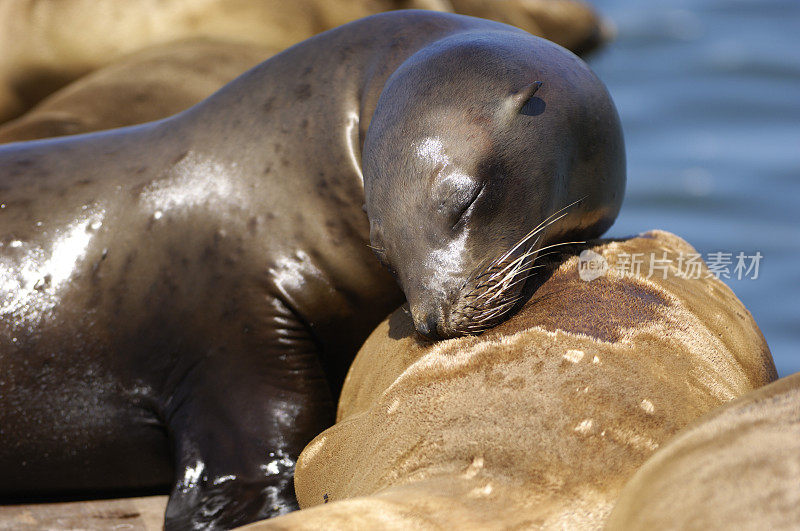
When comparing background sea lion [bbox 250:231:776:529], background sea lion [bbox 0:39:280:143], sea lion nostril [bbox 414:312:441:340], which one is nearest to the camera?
background sea lion [bbox 250:231:776:529]

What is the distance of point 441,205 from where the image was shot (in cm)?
288

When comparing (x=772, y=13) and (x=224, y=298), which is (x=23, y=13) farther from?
(x=772, y=13)

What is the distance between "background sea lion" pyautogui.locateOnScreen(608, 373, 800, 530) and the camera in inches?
66.7

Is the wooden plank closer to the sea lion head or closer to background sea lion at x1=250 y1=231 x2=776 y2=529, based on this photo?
background sea lion at x1=250 y1=231 x2=776 y2=529

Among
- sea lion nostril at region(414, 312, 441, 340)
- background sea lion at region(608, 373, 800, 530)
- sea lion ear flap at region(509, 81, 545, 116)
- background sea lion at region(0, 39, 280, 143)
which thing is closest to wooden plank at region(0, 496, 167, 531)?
sea lion nostril at region(414, 312, 441, 340)

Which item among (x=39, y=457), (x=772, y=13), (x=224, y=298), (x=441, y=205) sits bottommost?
(x=772, y=13)

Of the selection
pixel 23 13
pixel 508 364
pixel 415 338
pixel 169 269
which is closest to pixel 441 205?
pixel 415 338

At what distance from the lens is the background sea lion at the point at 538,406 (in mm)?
2057

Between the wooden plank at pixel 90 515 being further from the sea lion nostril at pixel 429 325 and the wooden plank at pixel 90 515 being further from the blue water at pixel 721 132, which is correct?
the blue water at pixel 721 132

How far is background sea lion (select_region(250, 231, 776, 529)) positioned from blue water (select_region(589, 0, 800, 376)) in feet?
12.5

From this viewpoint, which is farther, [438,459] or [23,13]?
[23,13]

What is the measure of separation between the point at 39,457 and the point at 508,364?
1.74m

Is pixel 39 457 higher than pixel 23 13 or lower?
lower

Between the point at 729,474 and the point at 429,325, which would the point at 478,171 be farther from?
the point at 729,474
